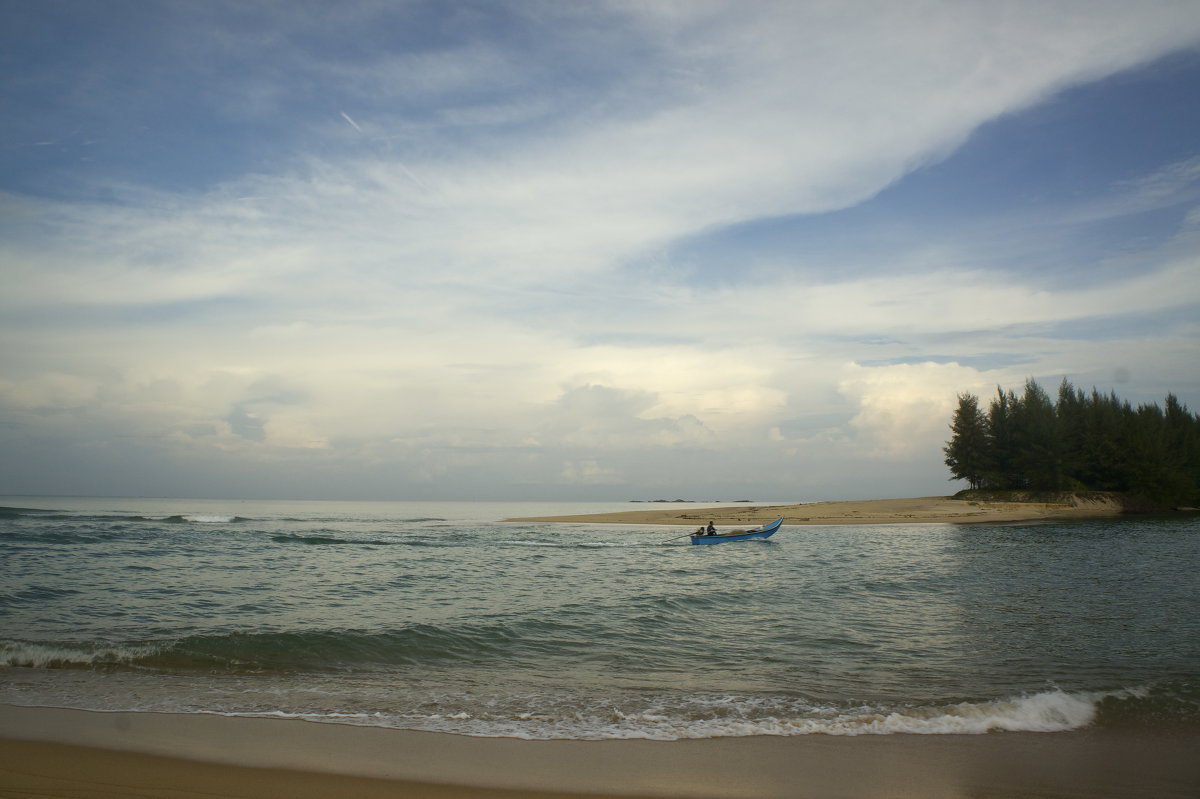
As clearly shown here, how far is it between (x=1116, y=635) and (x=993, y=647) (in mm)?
3071

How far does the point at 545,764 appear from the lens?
21.6ft

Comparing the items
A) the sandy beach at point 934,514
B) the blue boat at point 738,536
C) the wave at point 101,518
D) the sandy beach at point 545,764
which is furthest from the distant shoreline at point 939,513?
the sandy beach at point 545,764

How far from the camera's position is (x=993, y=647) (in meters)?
12.2

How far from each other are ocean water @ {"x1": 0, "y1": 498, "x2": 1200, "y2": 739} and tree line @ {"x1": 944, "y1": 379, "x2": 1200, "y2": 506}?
179 ft

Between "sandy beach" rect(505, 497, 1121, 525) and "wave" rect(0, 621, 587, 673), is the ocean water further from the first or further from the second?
"sandy beach" rect(505, 497, 1121, 525)

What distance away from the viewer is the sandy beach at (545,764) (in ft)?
19.4

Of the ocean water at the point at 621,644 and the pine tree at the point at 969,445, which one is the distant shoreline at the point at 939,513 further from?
the ocean water at the point at 621,644

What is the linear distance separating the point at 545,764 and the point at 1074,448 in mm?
88719

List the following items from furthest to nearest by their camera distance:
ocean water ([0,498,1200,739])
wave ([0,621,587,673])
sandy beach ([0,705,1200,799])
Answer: wave ([0,621,587,673]), ocean water ([0,498,1200,739]), sandy beach ([0,705,1200,799])

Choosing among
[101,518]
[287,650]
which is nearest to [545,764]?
[287,650]

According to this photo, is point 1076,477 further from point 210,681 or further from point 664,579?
point 210,681

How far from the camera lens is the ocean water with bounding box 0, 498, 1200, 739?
8.42m

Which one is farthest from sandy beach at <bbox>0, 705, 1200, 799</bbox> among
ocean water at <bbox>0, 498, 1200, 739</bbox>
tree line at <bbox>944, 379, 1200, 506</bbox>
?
tree line at <bbox>944, 379, 1200, 506</bbox>

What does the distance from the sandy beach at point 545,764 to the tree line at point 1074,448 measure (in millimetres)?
79492
